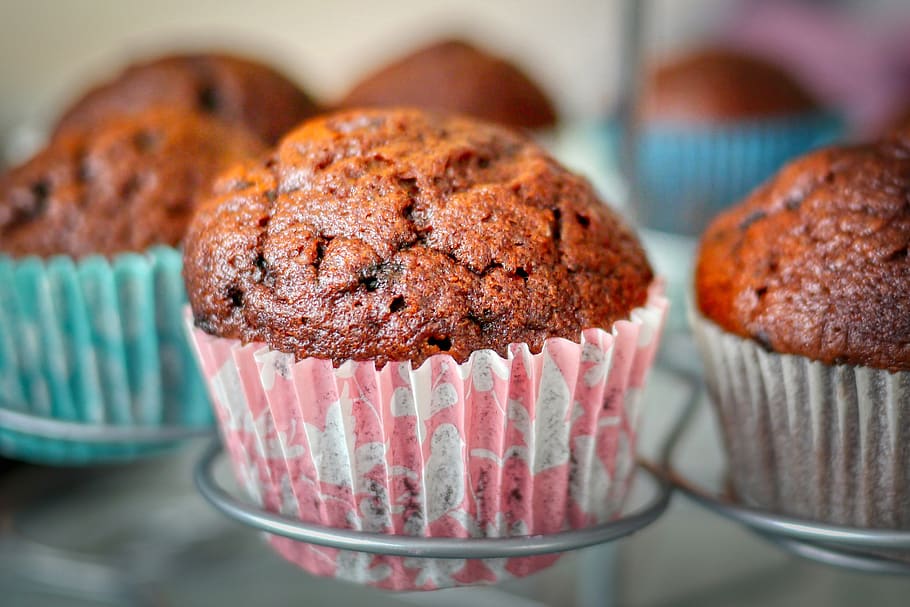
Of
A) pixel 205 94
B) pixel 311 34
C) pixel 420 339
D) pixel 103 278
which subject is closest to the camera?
pixel 420 339

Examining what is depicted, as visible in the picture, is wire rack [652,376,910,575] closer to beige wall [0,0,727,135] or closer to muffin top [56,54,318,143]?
muffin top [56,54,318,143]

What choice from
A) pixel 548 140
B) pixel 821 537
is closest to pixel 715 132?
pixel 548 140

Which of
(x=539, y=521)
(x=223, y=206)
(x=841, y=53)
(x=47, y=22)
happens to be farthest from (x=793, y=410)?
(x=47, y=22)

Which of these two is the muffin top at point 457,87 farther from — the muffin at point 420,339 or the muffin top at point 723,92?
the muffin at point 420,339

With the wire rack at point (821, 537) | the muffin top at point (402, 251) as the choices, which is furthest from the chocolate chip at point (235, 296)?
the wire rack at point (821, 537)

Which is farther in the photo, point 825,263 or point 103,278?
point 103,278

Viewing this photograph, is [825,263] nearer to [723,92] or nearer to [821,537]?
[821,537]
